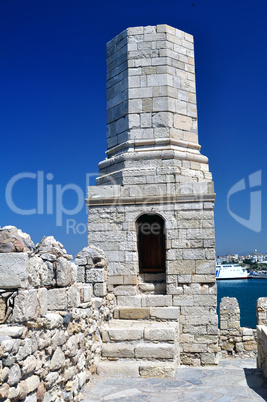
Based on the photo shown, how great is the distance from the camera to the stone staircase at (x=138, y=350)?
19.1ft

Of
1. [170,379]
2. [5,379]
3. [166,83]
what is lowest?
[170,379]

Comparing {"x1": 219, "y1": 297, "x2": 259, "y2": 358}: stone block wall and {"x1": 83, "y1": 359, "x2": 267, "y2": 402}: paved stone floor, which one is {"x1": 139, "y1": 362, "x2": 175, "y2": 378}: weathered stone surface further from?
{"x1": 219, "y1": 297, "x2": 259, "y2": 358}: stone block wall

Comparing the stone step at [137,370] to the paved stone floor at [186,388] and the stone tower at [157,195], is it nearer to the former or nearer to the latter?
→ the paved stone floor at [186,388]

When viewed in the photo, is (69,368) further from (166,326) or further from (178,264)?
(178,264)

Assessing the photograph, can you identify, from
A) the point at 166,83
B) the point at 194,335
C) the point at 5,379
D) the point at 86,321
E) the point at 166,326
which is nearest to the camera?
the point at 5,379

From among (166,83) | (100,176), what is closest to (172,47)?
(166,83)

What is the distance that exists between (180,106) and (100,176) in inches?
87.6

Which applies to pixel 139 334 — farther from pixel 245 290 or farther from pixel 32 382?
pixel 245 290

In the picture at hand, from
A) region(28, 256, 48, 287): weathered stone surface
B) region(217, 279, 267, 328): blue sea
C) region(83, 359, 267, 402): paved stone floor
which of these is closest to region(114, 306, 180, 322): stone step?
region(83, 359, 267, 402): paved stone floor

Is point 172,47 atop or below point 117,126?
atop

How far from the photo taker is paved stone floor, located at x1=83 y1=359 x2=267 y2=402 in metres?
4.88

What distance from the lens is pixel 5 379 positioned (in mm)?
2980

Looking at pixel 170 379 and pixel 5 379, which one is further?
pixel 170 379

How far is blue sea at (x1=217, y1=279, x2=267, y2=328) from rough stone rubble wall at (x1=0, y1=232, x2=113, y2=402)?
37317 millimetres
